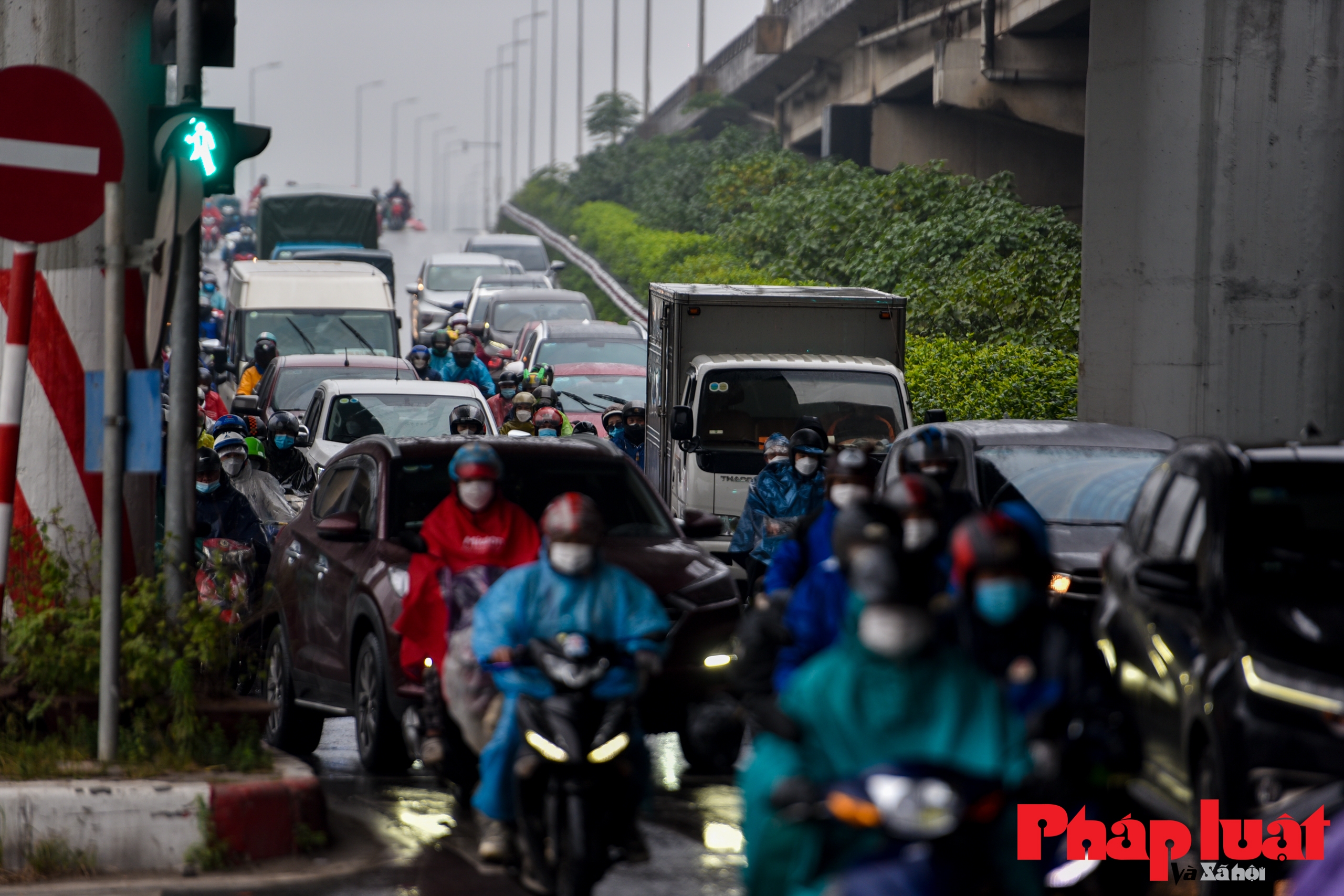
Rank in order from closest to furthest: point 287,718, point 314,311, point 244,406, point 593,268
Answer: point 287,718, point 244,406, point 314,311, point 593,268

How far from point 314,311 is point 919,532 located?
20.4 m

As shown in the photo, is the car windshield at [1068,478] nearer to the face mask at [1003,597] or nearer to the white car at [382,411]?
the face mask at [1003,597]

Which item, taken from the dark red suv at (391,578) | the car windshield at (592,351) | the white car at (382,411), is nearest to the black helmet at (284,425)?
the white car at (382,411)

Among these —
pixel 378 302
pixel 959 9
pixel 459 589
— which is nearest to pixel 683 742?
pixel 459 589

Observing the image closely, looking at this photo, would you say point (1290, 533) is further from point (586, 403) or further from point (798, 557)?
point (586, 403)

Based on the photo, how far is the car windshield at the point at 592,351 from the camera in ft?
84.3

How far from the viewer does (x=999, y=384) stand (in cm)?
1983

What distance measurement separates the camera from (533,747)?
6.45m

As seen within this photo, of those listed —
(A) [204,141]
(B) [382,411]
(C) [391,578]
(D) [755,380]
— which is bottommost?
(C) [391,578]

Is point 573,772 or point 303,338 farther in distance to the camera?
point 303,338

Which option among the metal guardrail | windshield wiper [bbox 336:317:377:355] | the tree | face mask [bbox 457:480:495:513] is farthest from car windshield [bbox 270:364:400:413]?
the tree

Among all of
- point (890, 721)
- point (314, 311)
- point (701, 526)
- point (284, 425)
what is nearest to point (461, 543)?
point (701, 526)

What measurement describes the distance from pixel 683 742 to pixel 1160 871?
3.38 m

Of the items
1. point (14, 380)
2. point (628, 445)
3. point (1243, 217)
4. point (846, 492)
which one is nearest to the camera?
point (14, 380)
